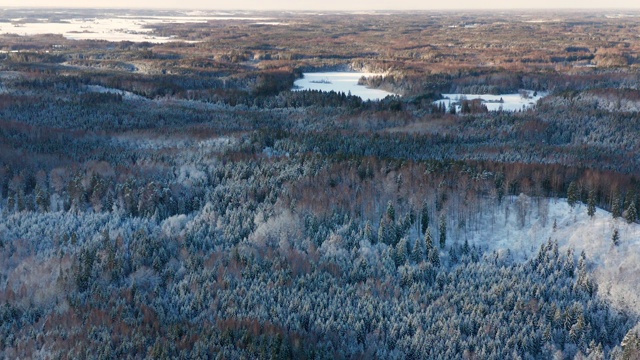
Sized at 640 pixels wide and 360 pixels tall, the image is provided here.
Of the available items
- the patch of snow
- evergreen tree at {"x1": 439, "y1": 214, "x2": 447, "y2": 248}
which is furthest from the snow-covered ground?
the patch of snow

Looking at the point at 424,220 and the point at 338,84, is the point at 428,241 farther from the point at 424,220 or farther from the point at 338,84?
the point at 338,84

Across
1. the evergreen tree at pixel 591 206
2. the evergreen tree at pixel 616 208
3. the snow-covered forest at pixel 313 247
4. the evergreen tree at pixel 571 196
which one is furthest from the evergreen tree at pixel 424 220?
the evergreen tree at pixel 616 208

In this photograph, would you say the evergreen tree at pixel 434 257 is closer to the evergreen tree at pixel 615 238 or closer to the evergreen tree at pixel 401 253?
the evergreen tree at pixel 401 253

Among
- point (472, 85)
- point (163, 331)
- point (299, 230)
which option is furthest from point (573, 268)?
point (472, 85)

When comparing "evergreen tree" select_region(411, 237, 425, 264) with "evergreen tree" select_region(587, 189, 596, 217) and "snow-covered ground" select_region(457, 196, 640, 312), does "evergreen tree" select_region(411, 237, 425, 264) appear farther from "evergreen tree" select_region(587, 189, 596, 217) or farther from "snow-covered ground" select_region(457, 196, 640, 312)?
"evergreen tree" select_region(587, 189, 596, 217)

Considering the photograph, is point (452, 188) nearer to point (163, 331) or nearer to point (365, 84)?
point (163, 331)
